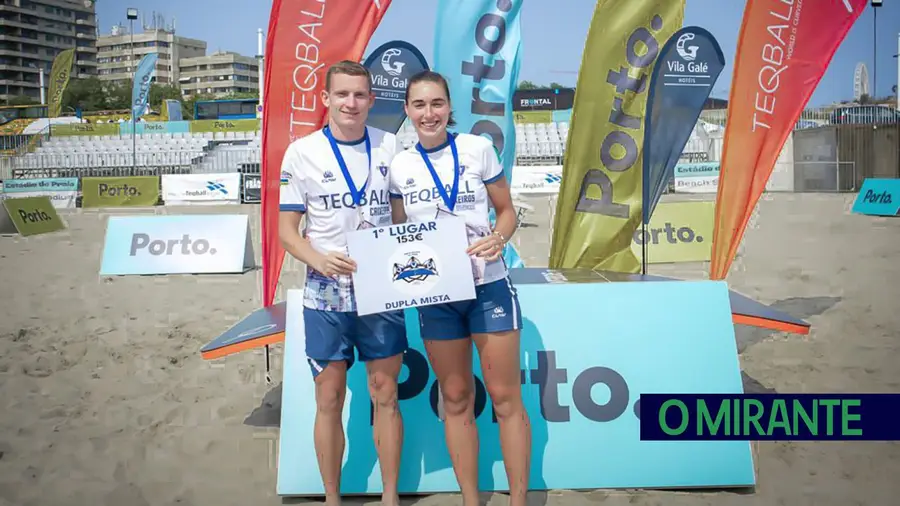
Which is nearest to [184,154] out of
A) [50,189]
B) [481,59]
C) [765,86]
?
[50,189]

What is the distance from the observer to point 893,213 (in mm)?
15875

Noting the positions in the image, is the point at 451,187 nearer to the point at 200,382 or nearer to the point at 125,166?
the point at 200,382

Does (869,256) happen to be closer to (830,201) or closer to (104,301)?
(104,301)

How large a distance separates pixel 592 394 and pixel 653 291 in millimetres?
582

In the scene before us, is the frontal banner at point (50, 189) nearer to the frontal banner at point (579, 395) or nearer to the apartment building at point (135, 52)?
the frontal banner at point (579, 395)

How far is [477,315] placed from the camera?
281cm

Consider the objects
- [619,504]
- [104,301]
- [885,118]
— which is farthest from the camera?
[885,118]

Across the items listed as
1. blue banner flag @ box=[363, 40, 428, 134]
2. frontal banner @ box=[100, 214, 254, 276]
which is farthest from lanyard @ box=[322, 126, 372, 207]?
frontal banner @ box=[100, 214, 254, 276]

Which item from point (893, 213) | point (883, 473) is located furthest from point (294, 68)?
point (893, 213)

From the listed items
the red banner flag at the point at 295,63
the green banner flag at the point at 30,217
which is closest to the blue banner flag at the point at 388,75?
the red banner flag at the point at 295,63

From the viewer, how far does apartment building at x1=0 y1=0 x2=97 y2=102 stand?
85.2m

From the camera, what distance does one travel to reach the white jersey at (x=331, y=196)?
112 inches

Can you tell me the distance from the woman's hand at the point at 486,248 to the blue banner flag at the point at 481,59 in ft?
11.5

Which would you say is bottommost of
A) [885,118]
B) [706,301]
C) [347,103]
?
[706,301]
